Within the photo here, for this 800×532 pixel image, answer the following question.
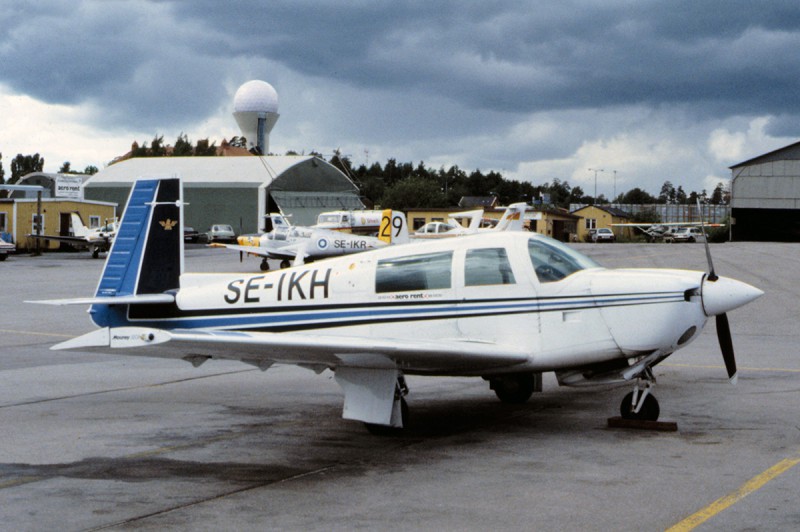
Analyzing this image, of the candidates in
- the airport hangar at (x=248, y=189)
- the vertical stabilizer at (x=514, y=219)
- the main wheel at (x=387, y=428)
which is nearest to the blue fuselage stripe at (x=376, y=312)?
the main wheel at (x=387, y=428)

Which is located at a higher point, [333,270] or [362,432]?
[333,270]

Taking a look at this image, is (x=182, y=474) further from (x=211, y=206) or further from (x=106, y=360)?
(x=211, y=206)

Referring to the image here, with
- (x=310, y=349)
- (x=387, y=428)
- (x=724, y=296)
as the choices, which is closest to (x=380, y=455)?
(x=387, y=428)

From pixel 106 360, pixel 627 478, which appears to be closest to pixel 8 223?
pixel 106 360

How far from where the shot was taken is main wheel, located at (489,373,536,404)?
11.6 meters

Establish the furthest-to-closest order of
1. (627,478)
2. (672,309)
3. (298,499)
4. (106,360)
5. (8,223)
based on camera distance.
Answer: (8,223) → (106,360) → (672,309) → (627,478) → (298,499)

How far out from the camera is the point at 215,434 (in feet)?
32.4

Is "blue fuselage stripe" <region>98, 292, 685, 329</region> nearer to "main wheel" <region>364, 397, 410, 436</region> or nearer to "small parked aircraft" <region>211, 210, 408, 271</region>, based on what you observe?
"main wheel" <region>364, 397, 410, 436</region>

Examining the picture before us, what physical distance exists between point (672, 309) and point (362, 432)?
11.7ft

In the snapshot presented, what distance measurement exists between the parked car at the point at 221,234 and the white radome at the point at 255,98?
61.7 feet

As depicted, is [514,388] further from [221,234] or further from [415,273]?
[221,234]

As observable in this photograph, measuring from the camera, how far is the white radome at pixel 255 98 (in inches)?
3775

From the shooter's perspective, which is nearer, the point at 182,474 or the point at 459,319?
the point at 182,474

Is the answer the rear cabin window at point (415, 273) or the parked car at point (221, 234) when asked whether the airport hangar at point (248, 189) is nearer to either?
the parked car at point (221, 234)
